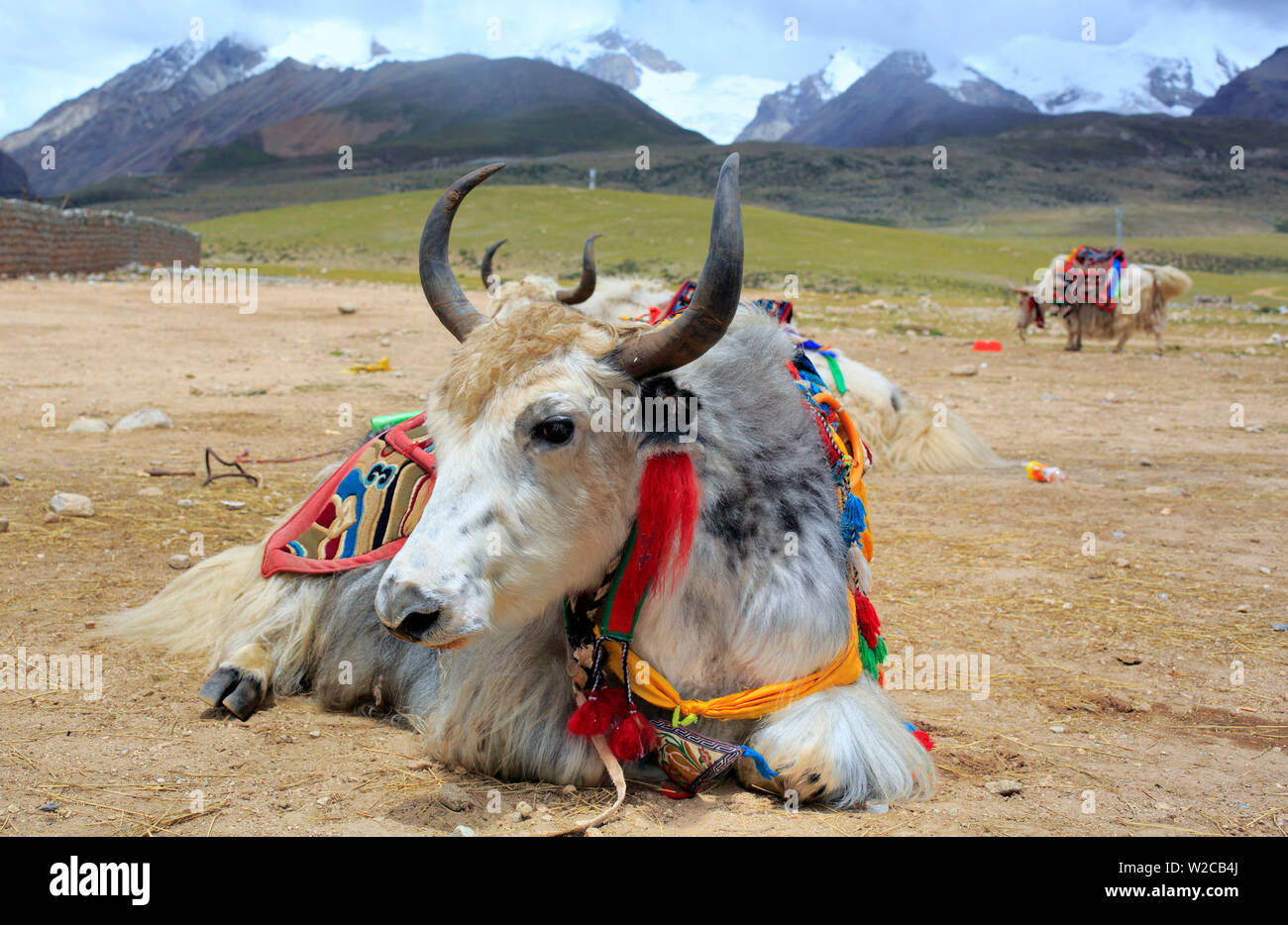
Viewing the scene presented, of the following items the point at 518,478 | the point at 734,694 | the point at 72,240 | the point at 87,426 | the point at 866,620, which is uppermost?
the point at 72,240

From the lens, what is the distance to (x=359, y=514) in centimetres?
388

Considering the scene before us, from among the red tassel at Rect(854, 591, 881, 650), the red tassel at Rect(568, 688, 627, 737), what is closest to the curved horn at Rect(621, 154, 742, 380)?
the red tassel at Rect(568, 688, 627, 737)

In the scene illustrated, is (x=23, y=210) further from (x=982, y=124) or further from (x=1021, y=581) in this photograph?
(x=982, y=124)

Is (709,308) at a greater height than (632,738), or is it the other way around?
(709,308)

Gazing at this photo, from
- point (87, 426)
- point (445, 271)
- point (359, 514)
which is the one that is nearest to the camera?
point (445, 271)

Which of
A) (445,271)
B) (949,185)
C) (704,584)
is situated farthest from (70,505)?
(949,185)

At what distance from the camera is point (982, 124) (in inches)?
7653

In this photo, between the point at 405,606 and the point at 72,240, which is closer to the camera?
the point at 405,606

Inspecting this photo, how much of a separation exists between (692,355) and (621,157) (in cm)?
10267

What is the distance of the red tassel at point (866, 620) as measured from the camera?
10.4 feet

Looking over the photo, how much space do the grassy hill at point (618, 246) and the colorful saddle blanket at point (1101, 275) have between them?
562 inches

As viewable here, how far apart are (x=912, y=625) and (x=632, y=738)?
2.15 metres
